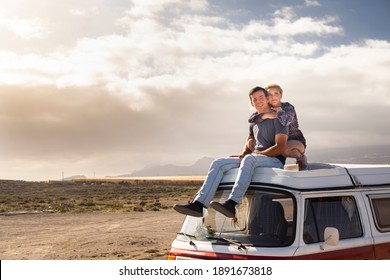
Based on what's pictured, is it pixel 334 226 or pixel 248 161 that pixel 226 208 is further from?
pixel 334 226

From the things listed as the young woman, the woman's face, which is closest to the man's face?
the young woman

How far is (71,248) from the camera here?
17.2m

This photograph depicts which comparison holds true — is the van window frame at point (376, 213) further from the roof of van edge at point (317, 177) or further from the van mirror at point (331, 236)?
the van mirror at point (331, 236)

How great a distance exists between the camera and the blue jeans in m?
5.44

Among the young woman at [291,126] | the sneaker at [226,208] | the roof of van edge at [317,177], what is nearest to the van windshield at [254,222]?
the roof of van edge at [317,177]

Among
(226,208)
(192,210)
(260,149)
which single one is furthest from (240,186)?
(260,149)

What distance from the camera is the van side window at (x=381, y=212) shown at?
5.88 meters

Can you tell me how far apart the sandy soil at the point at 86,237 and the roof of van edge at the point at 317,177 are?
32.4 ft

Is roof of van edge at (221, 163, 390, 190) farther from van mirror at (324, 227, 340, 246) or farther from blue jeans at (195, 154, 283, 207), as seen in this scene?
van mirror at (324, 227, 340, 246)

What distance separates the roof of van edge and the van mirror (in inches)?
23.1

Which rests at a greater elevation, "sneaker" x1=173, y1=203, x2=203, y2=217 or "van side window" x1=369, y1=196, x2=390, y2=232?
"sneaker" x1=173, y1=203, x2=203, y2=217

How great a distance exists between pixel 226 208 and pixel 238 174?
464mm
